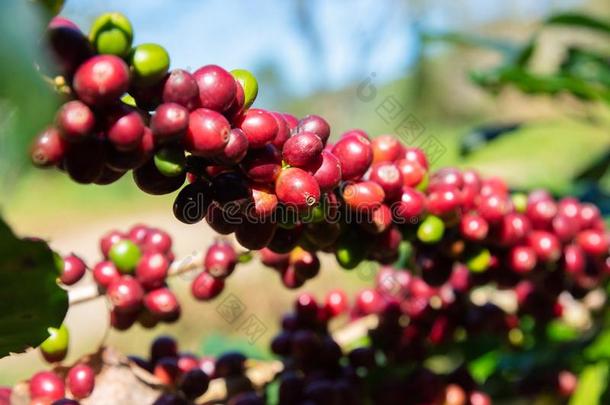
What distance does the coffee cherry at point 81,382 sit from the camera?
2.59ft

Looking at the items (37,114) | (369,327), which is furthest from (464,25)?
(37,114)

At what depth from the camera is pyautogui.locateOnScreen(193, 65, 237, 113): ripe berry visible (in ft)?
1.79

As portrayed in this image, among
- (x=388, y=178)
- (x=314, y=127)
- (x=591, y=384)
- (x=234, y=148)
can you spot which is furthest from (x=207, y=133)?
(x=591, y=384)

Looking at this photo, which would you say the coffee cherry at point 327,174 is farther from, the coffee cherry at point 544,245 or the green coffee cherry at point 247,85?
the coffee cherry at point 544,245

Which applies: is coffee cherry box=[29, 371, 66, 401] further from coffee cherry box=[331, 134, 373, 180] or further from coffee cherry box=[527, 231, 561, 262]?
coffee cherry box=[527, 231, 561, 262]

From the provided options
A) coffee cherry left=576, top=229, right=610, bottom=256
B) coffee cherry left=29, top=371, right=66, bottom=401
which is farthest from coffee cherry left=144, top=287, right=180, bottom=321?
coffee cherry left=576, top=229, right=610, bottom=256

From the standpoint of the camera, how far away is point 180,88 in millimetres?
529

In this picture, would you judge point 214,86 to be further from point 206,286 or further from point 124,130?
point 206,286

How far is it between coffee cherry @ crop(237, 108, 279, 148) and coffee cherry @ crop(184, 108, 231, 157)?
4 centimetres

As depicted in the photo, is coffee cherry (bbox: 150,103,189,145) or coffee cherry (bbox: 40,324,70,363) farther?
coffee cherry (bbox: 40,324,70,363)

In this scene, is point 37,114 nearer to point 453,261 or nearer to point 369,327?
point 453,261

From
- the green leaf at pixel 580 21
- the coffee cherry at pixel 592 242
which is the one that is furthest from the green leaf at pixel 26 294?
the green leaf at pixel 580 21

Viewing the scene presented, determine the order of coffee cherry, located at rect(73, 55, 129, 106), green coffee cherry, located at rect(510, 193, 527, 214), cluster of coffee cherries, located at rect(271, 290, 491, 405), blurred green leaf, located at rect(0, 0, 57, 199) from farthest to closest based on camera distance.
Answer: green coffee cherry, located at rect(510, 193, 527, 214) → cluster of coffee cherries, located at rect(271, 290, 491, 405) → coffee cherry, located at rect(73, 55, 129, 106) → blurred green leaf, located at rect(0, 0, 57, 199)

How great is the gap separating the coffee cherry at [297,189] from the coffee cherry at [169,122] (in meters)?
0.12
